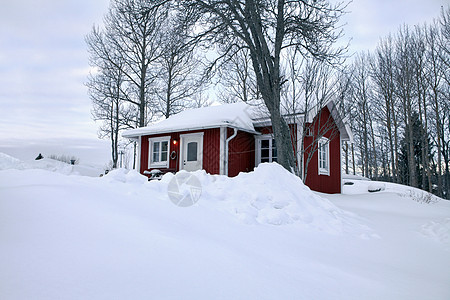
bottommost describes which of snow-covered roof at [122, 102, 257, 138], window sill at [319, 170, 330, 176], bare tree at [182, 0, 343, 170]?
window sill at [319, 170, 330, 176]

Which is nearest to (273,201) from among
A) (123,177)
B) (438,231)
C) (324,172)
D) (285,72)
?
(123,177)

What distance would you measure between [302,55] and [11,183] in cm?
791

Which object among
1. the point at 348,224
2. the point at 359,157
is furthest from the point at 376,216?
the point at 359,157

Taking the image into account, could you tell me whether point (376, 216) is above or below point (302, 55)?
below

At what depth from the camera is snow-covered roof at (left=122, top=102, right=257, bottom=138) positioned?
34.8 ft

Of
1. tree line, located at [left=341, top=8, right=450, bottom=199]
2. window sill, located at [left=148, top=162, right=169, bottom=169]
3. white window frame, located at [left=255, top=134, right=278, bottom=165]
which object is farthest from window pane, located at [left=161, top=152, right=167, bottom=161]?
tree line, located at [left=341, top=8, right=450, bottom=199]

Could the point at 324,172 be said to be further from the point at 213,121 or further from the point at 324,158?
the point at 213,121

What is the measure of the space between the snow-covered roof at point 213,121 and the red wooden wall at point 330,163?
2350mm

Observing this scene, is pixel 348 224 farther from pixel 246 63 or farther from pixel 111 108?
pixel 111 108

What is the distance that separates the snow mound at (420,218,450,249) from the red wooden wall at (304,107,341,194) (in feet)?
17.8

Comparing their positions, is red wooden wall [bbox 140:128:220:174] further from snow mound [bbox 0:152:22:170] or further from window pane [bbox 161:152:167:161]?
snow mound [bbox 0:152:22:170]

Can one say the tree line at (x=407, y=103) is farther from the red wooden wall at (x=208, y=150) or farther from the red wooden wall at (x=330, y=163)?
the red wooden wall at (x=208, y=150)

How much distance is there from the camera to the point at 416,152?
20109 millimetres

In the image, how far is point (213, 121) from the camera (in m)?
10.6
